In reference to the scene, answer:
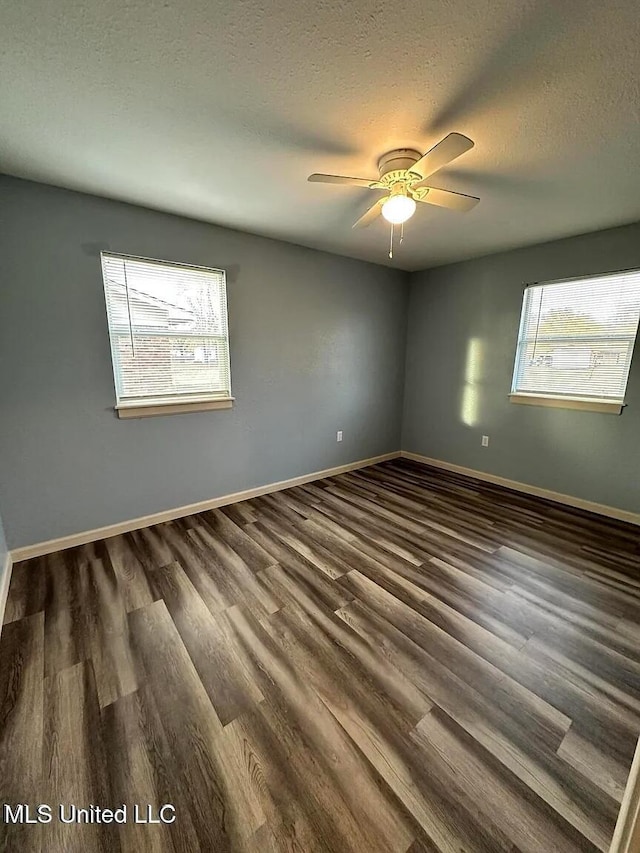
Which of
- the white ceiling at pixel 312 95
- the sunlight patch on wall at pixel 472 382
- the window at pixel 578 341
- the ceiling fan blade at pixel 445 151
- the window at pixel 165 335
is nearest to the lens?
the white ceiling at pixel 312 95

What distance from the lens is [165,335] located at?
2631 millimetres

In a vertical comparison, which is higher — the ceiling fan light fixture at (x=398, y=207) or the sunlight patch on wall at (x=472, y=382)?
the ceiling fan light fixture at (x=398, y=207)

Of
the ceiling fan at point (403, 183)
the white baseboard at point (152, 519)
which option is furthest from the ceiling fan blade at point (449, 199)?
the white baseboard at point (152, 519)

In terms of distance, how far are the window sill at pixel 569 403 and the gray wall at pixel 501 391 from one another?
0.06 meters

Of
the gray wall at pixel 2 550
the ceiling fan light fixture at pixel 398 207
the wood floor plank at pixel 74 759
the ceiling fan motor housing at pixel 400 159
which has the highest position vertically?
the ceiling fan motor housing at pixel 400 159

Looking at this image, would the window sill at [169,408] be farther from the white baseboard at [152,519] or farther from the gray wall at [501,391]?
the gray wall at [501,391]

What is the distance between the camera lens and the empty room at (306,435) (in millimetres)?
1065

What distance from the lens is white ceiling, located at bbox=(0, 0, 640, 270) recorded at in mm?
1062

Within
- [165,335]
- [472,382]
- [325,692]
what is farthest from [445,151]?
[472,382]

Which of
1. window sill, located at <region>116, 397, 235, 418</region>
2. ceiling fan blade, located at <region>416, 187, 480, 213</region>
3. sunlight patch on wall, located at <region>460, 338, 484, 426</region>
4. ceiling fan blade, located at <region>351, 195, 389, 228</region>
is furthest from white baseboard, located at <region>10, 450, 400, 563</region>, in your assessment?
ceiling fan blade, located at <region>416, 187, 480, 213</region>

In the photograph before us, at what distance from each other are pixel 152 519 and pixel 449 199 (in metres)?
3.10

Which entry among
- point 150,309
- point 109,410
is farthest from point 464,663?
point 150,309

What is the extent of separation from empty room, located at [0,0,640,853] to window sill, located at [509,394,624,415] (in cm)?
3

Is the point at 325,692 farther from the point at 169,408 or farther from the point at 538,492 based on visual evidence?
the point at 538,492
